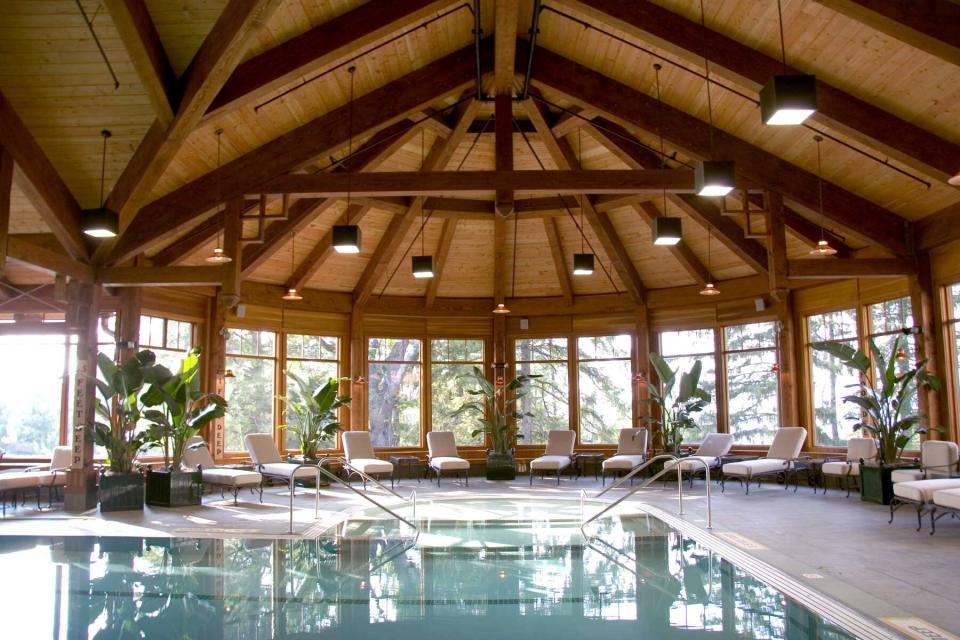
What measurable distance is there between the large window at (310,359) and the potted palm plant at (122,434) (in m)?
4.43

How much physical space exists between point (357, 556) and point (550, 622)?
8.28 feet

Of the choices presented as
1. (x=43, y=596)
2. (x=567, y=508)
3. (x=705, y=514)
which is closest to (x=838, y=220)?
(x=705, y=514)

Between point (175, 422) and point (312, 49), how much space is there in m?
4.94

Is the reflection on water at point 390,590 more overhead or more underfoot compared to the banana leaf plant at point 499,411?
more underfoot

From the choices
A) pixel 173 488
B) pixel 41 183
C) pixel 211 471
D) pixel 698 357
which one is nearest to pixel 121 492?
pixel 173 488

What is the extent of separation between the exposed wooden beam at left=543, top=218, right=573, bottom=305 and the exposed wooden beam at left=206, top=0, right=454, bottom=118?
6.27m

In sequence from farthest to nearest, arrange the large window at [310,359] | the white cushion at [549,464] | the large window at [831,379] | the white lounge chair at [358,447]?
1. the large window at [310,359]
2. the white lounge chair at [358,447]
3. the white cushion at [549,464]
4. the large window at [831,379]

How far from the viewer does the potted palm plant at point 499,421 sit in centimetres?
1373

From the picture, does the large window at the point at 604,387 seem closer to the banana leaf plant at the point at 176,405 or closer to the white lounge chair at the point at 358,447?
the white lounge chair at the point at 358,447

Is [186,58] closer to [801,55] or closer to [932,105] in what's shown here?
[801,55]

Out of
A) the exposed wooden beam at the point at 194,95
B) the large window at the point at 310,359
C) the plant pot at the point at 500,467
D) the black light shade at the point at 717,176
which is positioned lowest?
the plant pot at the point at 500,467

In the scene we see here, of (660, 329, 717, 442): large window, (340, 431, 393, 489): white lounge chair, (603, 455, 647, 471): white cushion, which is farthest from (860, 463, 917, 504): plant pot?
(340, 431, 393, 489): white lounge chair

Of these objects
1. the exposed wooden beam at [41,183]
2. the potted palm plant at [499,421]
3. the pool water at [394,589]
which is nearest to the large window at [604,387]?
the potted palm plant at [499,421]

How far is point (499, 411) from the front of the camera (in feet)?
46.9
